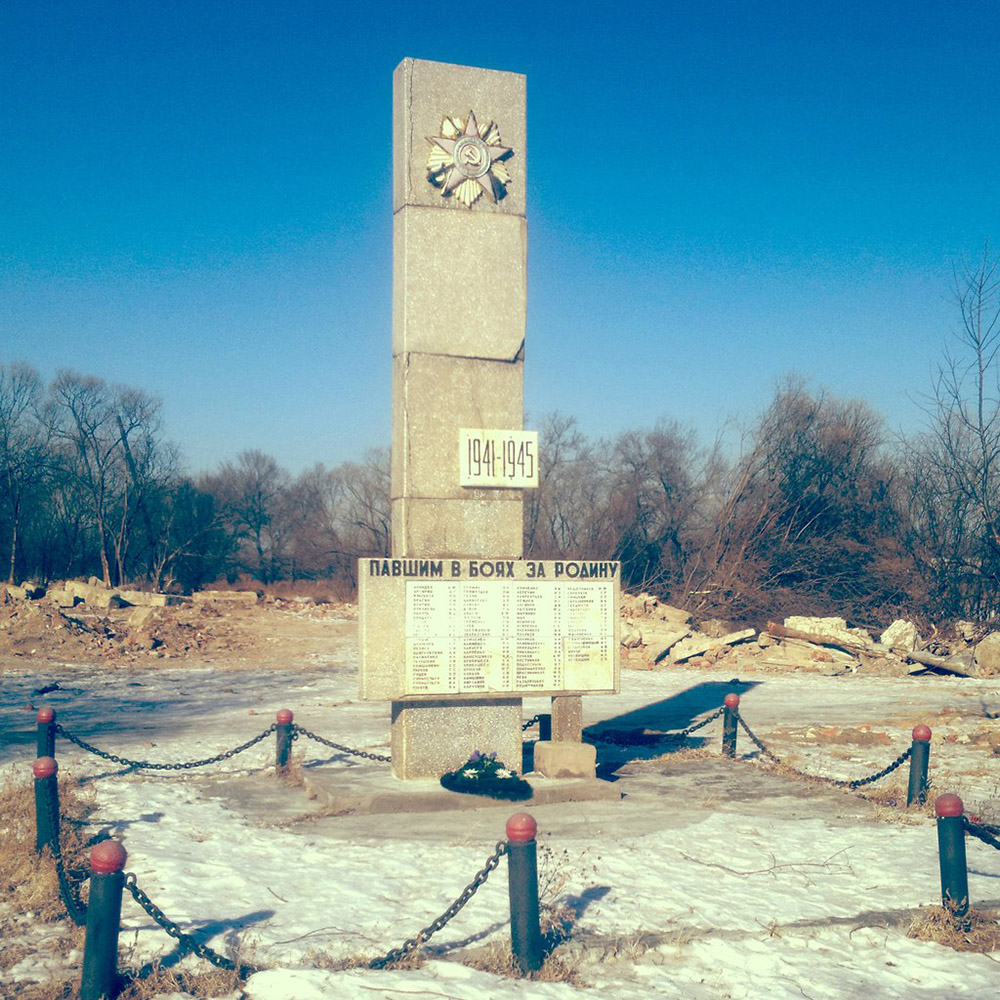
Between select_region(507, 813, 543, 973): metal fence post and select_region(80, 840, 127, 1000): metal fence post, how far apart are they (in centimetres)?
198

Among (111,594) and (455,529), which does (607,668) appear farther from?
(111,594)

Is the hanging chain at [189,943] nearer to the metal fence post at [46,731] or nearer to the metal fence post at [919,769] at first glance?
the metal fence post at [46,731]

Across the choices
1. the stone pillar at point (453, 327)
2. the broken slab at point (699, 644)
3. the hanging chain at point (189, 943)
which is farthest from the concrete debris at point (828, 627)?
the hanging chain at point (189, 943)

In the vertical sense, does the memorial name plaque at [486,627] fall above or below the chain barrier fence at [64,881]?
above

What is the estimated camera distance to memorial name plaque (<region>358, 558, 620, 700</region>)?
966 cm

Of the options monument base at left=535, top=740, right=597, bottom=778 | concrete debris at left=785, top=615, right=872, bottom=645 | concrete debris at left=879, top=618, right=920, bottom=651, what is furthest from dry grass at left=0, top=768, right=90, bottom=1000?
concrete debris at left=879, top=618, right=920, bottom=651

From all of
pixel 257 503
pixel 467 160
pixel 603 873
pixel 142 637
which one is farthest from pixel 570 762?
pixel 257 503

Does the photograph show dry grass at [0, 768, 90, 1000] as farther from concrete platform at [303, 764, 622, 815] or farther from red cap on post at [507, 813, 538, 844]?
red cap on post at [507, 813, 538, 844]

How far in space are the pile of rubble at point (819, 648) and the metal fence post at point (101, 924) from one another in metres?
20.1

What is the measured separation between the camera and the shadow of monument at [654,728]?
12938 mm

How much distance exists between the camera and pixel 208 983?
5.25 meters

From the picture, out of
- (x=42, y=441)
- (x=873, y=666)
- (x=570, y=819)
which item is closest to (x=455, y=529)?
(x=570, y=819)

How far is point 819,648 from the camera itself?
25.2 meters

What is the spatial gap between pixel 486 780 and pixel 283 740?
294 centimetres
